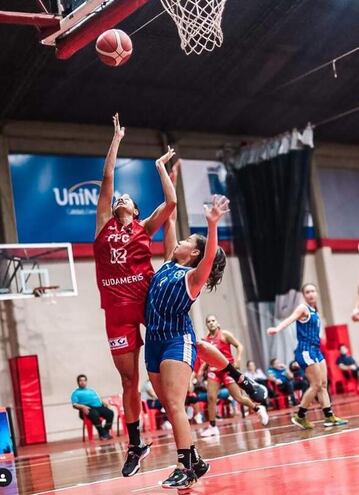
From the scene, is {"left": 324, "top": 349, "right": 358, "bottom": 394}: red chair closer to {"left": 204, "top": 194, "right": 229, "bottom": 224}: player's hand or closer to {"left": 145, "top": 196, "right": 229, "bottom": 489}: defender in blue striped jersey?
{"left": 145, "top": 196, "right": 229, "bottom": 489}: defender in blue striped jersey

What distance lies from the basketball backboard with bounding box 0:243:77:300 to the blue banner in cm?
206

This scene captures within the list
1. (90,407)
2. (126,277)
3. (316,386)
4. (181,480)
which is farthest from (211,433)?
(181,480)

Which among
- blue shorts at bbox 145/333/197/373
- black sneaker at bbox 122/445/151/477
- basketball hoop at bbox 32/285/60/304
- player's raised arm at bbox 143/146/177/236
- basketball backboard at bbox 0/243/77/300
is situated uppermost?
basketball backboard at bbox 0/243/77/300

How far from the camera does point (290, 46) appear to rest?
17.6 m

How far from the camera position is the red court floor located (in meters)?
4.91

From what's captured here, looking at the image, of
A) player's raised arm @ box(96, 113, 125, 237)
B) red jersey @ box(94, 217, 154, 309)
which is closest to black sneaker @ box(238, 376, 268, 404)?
red jersey @ box(94, 217, 154, 309)

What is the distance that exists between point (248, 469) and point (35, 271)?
1051cm

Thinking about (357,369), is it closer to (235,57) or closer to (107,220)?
(235,57)

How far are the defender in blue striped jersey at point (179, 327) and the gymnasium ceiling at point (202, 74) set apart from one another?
9.30 meters

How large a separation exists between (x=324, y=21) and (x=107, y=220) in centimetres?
1218

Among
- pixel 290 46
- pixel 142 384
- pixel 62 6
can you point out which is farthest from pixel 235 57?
pixel 62 6

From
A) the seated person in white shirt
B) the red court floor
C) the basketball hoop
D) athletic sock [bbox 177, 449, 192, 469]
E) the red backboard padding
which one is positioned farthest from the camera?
the seated person in white shirt

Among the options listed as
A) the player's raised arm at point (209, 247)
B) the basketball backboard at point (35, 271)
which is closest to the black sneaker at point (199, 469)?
the player's raised arm at point (209, 247)

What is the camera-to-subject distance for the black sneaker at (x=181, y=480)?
534cm
